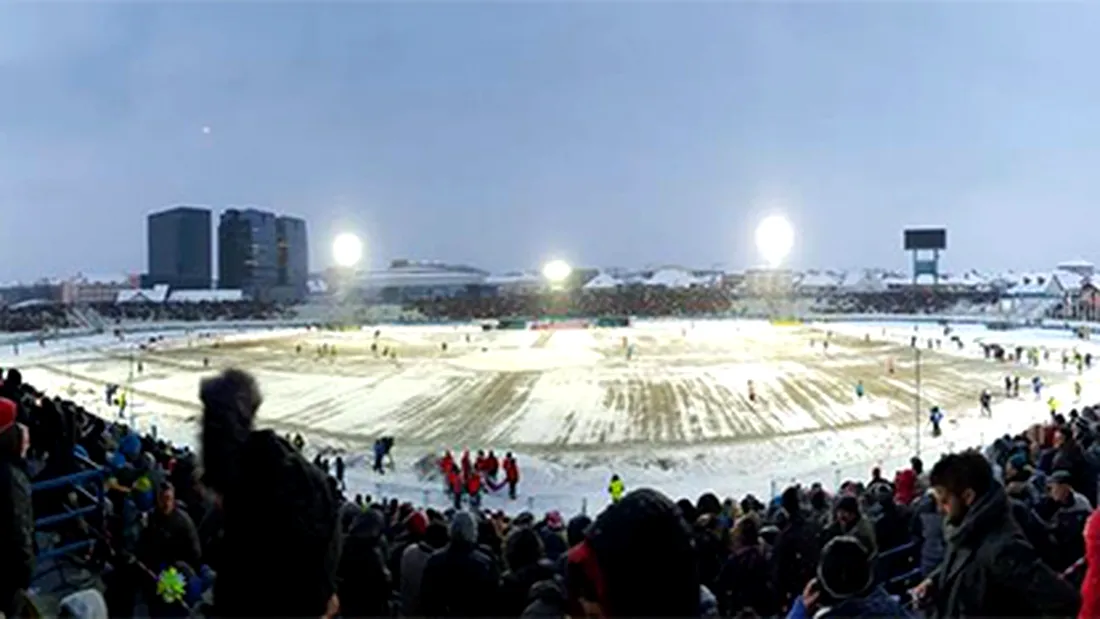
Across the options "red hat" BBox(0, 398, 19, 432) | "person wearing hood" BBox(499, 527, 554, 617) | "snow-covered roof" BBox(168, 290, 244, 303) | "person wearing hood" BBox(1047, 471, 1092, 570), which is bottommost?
"person wearing hood" BBox(1047, 471, 1092, 570)

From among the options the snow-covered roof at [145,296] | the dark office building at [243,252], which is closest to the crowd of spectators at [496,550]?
the snow-covered roof at [145,296]

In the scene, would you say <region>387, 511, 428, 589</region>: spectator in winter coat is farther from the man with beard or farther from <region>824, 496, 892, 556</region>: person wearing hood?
the man with beard

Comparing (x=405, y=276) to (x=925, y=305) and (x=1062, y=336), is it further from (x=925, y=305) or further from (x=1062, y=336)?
(x=1062, y=336)

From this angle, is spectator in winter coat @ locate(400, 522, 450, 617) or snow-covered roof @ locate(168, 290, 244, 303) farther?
snow-covered roof @ locate(168, 290, 244, 303)

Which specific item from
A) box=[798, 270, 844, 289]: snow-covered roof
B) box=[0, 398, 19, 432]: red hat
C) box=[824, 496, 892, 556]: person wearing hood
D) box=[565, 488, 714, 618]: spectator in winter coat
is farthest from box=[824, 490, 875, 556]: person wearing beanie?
box=[798, 270, 844, 289]: snow-covered roof

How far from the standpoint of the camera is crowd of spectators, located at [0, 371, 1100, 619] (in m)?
2.77

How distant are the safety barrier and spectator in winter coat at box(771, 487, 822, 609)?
223 inches

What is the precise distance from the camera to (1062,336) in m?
71.2

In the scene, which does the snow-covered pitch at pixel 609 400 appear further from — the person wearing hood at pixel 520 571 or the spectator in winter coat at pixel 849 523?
the person wearing hood at pixel 520 571

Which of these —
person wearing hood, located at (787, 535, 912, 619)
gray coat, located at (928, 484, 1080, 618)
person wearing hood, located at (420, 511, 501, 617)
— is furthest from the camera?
person wearing hood, located at (420, 511, 501, 617)

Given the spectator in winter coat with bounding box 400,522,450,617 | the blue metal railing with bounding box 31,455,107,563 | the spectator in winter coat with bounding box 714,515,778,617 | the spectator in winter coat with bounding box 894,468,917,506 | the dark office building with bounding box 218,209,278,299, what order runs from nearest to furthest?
the spectator in winter coat with bounding box 400,522,450,617
the spectator in winter coat with bounding box 714,515,778,617
the blue metal railing with bounding box 31,455,107,563
the spectator in winter coat with bounding box 894,468,917,506
the dark office building with bounding box 218,209,278,299

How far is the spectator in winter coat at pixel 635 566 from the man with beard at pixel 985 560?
5.64 feet

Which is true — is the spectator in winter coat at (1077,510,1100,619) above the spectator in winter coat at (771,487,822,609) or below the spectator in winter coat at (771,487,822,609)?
above

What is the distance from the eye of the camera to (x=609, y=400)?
3638 cm
